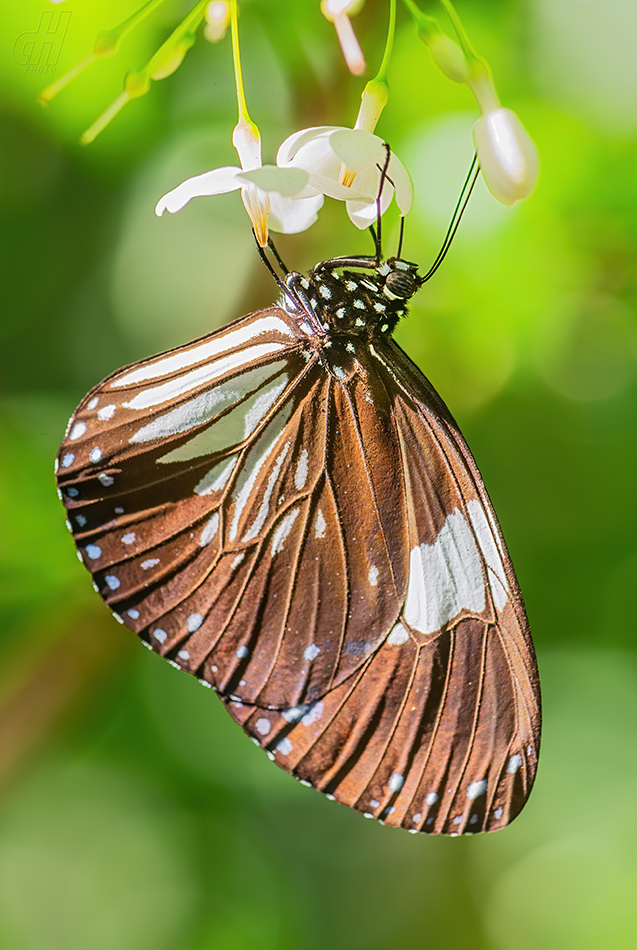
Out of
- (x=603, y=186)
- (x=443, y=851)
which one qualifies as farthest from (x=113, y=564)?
(x=443, y=851)

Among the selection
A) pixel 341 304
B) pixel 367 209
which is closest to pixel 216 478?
pixel 341 304

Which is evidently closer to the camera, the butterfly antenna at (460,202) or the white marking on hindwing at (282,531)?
the butterfly antenna at (460,202)

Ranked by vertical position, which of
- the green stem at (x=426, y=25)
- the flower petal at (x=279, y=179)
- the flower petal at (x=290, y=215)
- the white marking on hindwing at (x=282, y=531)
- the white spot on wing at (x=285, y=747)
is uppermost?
the green stem at (x=426, y=25)

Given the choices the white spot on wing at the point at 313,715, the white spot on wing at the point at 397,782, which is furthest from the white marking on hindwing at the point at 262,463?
the white spot on wing at the point at 397,782

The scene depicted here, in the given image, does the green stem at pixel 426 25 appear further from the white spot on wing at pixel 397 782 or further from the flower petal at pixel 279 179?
the white spot on wing at pixel 397 782

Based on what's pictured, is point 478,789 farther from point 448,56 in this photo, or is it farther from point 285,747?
point 448,56

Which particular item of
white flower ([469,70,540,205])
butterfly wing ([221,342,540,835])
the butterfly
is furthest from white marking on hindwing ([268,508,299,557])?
white flower ([469,70,540,205])

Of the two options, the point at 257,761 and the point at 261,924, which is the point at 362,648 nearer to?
the point at 257,761
